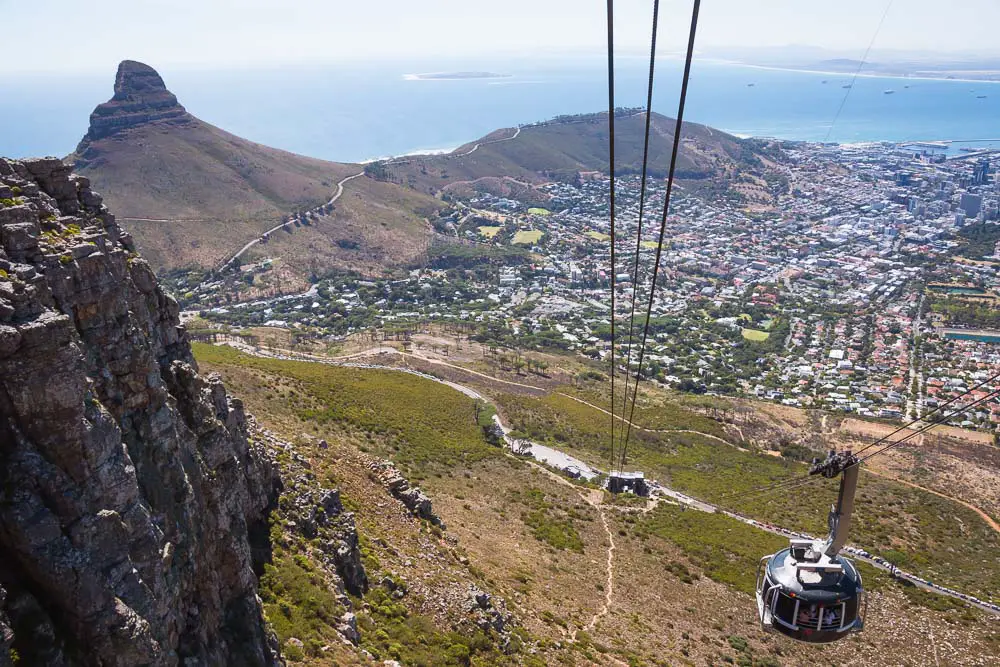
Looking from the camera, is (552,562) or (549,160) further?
(549,160)

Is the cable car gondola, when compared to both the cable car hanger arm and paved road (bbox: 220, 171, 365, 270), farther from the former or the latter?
paved road (bbox: 220, 171, 365, 270)

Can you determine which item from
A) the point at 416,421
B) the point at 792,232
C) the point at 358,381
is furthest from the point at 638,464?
the point at 792,232

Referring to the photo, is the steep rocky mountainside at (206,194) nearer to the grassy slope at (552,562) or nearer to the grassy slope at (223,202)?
the grassy slope at (223,202)

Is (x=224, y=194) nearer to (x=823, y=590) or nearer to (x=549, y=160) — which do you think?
(x=549, y=160)

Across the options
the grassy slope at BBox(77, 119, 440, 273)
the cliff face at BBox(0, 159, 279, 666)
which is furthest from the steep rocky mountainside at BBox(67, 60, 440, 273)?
the cliff face at BBox(0, 159, 279, 666)

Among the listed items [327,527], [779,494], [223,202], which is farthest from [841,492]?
[223,202]

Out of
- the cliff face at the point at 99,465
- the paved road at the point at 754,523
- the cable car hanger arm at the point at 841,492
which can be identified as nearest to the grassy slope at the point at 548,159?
the paved road at the point at 754,523
